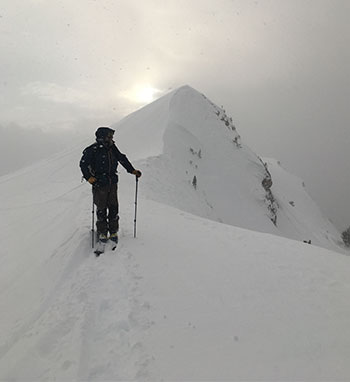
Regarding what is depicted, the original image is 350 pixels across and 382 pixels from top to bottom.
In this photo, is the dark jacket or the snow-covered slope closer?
the dark jacket

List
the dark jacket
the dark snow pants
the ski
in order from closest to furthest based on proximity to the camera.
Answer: the ski → the dark jacket → the dark snow pants

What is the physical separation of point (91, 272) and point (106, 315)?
129cm

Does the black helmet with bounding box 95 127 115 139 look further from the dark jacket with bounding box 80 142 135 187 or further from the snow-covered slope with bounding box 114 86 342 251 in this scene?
the snow-covered slope with bounding box 114 86 342 251

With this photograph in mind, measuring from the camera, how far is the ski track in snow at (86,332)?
11.3 feet

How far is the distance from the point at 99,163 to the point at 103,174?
253mm

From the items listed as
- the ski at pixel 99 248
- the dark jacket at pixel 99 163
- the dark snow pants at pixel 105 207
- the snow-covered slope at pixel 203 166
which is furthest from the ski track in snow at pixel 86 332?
the snow-covered slope at pixel 203 166

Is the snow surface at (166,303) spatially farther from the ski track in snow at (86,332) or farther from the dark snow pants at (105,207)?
the dark snow pants at (105,207)

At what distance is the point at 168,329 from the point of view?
402 cm

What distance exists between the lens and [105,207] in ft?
21.7

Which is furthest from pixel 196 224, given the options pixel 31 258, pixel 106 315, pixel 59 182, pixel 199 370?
pixel 59 182

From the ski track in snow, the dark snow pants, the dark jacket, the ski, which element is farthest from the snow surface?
the dark jacket

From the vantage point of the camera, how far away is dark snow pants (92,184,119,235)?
21.3 ft

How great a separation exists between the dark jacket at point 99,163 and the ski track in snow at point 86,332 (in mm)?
1971

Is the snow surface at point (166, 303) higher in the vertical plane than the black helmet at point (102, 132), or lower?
lower
